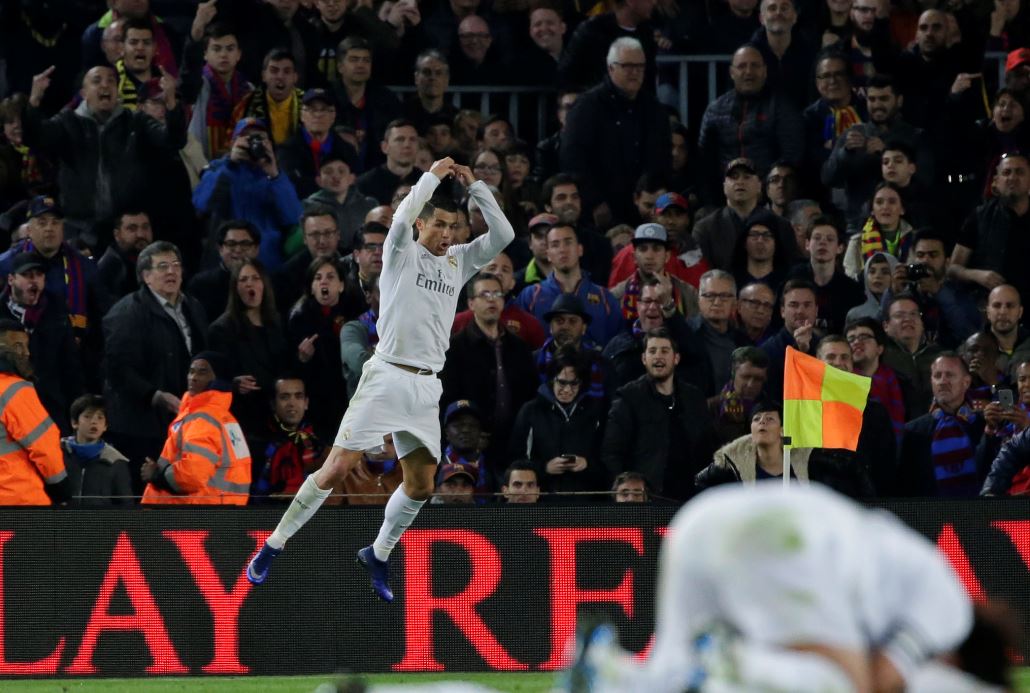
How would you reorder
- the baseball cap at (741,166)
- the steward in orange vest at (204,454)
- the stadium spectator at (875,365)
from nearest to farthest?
the steward in orange vest at (204,454), the stadium spectator at (875,365), the baseball cap at (741,166)

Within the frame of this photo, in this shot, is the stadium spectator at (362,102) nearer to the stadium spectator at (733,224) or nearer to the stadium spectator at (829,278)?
the stadium spectator at (733,224)

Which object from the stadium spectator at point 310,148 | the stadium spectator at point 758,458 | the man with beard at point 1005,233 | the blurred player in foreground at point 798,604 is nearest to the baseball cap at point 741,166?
the man with beard at point 1005,233

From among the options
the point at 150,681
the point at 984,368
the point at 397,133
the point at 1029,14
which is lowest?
the point at 150,681

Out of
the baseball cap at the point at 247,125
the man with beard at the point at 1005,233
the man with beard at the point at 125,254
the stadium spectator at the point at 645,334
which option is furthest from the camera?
the man with beard at the point at 1005,233

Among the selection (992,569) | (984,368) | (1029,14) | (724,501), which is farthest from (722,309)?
(724,501)

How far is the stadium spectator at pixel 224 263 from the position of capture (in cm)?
1432

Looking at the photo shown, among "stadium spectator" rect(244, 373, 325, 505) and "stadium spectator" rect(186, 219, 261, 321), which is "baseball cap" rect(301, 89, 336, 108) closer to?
"stadium spectator" rect(186, 219, 261, 321)

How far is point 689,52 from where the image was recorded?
17.4 metres

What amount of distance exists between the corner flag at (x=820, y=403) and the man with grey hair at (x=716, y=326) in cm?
203

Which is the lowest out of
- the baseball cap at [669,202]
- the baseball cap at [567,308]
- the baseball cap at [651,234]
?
the baseball cap at [567,308]

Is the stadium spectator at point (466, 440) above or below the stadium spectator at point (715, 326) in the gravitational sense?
below

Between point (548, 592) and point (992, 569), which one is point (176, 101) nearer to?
point (548, 592)

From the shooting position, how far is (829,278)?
14594 millimetres

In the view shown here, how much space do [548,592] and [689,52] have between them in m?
7.21
